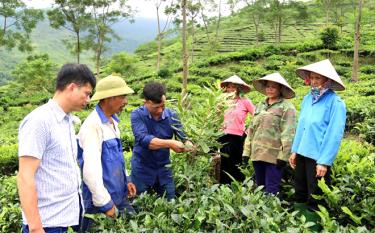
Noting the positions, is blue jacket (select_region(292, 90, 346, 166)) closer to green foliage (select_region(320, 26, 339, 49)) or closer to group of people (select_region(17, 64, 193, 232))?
group of people (select_region(17, 64, 193, 232))

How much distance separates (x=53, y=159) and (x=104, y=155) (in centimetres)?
55

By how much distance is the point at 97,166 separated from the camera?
262 centimetres

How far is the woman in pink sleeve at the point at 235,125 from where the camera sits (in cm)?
475

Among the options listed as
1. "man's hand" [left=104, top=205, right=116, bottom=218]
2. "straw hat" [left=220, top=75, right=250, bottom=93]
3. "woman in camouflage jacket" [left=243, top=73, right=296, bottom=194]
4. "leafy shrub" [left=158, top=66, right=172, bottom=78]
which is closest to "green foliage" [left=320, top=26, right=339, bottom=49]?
"leafy shrub" [left=158, top=66, right=172, bottom=78]

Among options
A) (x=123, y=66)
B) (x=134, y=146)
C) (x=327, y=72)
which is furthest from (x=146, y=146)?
(x=123, y=66)

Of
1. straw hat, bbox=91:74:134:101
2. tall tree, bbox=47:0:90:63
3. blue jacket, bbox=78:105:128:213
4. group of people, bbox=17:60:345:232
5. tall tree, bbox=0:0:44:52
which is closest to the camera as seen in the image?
group of people, bbox=17:60:345:232

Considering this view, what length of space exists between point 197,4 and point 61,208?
91.0 ft

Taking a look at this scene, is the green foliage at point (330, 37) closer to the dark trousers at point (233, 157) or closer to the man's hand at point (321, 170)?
the dark trousers at point (233, 157)

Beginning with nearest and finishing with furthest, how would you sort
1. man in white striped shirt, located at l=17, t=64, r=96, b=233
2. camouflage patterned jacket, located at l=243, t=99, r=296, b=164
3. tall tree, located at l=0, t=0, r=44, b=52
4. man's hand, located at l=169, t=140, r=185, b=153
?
man in white striped shirt, located at l=17, t=64, r=96, b=233 → man's hand, located at l=169, t=140, r=185, b=153 → camouflage patterned jacket, located at l=243, t=99, r=296, b=164 → tall tree, located at l=0, t=0, r=44, b=52

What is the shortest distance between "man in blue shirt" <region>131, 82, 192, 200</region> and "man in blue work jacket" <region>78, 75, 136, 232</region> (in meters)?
0.32

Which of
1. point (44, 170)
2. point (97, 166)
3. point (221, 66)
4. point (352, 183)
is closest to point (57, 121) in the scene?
point (44, 170)

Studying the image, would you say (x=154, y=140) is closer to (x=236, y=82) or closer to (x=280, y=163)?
(x=280, y=163)

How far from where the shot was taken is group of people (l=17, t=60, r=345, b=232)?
226cm

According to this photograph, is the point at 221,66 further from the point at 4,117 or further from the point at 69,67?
the point at 69,67
